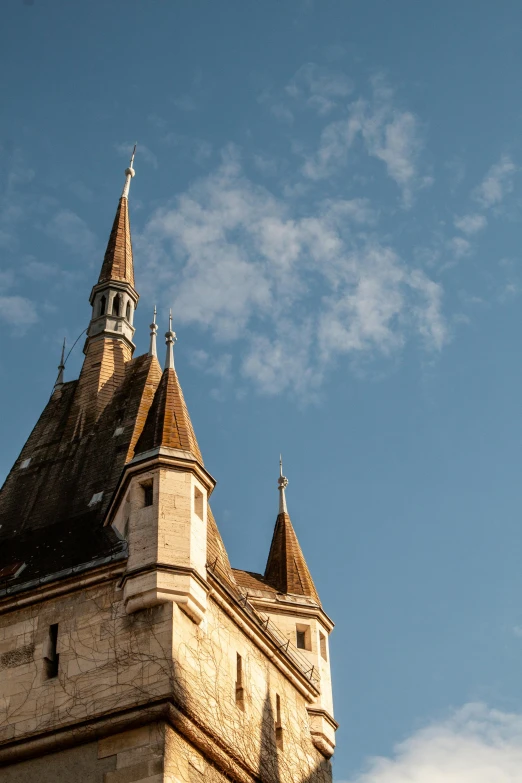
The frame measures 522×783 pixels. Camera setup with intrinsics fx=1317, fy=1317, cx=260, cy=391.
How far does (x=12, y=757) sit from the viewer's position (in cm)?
2462

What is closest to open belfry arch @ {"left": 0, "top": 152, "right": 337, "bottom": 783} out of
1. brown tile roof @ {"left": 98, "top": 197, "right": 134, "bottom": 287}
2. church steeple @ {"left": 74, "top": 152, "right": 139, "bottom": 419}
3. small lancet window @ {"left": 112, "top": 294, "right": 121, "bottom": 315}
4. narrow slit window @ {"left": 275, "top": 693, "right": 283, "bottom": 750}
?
narrow slit window @ {"left": 275, "top": 693, "right": 283, "bottom": 750}

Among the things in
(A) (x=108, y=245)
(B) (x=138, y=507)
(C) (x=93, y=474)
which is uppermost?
(A) (x=108, y=245)

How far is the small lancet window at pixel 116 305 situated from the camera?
38.1m

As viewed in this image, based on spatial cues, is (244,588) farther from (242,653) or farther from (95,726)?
(95,726)

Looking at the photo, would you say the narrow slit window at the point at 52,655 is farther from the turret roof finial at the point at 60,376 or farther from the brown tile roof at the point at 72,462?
the turret roof finial at the point at 60,376

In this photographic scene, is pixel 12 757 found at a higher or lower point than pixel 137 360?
lower

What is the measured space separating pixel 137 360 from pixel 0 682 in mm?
12098

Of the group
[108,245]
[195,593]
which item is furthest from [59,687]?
[108,245]

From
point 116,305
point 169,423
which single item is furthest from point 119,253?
point 169,423

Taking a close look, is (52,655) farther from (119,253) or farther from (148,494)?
(119,253)

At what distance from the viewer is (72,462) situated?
32.7m

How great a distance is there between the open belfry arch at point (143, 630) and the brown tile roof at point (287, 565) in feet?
0.31

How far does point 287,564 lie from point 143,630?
393 inches

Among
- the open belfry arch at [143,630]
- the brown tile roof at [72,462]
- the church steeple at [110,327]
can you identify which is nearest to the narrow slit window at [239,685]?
the open belfry arch at [143,630]
